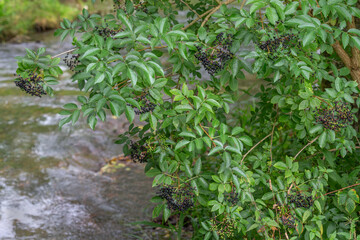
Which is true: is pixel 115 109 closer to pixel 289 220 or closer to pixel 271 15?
pixel 271 15

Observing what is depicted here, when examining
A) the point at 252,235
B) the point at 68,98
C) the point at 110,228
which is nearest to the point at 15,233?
the point at 110,228

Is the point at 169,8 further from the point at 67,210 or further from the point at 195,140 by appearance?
the point at 67,210

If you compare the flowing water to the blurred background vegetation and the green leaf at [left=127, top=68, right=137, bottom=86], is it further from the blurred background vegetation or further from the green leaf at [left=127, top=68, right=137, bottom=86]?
the blurred background vegetation

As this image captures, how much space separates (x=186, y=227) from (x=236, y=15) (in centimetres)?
213

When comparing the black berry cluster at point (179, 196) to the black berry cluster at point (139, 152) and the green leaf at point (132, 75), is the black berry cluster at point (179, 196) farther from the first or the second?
the green leaf at point (132, 75)

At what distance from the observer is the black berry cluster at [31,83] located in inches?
68.3

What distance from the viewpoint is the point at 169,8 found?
7.73 ft

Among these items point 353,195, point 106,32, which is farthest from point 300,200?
point 106,32

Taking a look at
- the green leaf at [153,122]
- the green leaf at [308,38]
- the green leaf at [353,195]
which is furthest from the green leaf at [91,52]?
the green leaf at [353,195]

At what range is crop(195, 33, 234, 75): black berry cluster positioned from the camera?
71.2 inches

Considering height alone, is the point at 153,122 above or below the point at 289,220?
above

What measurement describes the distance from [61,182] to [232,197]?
2714 millimetres

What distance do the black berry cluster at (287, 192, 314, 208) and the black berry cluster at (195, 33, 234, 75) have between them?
674mm

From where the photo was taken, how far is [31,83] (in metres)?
1.76
